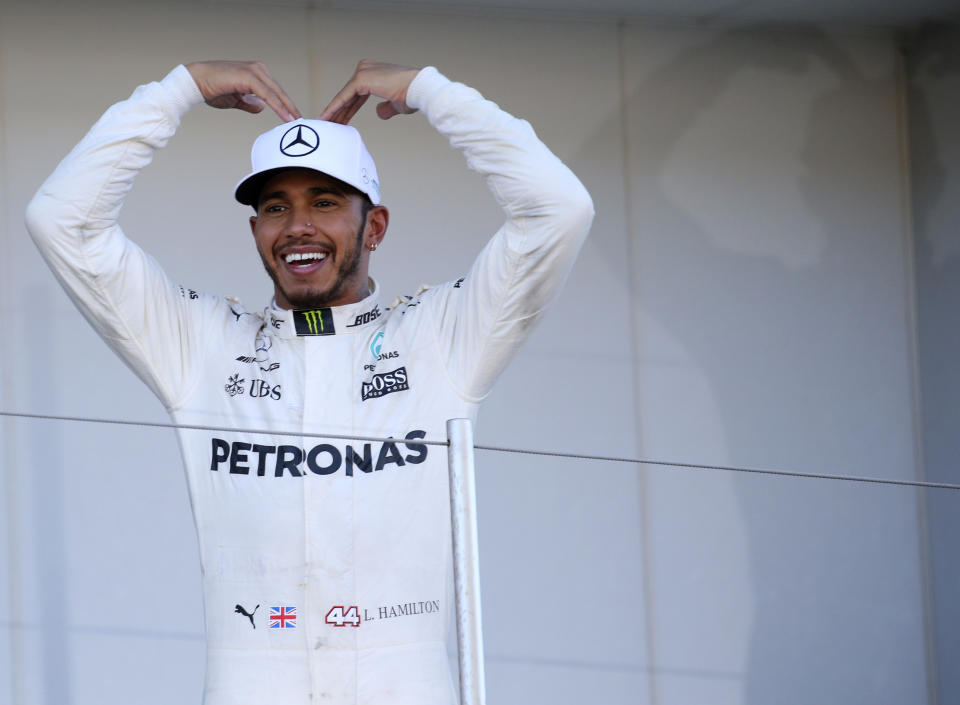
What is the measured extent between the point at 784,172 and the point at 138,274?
2135mm

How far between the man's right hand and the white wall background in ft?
4.01

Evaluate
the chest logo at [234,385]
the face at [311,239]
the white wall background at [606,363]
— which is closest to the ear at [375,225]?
the face at [311,239]

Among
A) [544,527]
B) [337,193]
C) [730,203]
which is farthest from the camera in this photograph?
[730,203]

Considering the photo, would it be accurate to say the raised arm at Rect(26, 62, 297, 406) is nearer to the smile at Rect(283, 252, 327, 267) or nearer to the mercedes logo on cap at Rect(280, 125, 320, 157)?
the mercedes logo on cap at Rect(280, 125, 320, 157)

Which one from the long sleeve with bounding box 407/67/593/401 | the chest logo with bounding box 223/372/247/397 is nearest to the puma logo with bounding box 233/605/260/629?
the chest logo with bounding box 223/372/247/397

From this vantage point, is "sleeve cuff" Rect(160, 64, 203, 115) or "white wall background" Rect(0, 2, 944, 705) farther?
"white wall background" Rect(0, 2, 944, 705)

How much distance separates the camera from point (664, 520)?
11.4 ft

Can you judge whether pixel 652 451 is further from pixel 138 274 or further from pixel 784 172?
pixel 138 274

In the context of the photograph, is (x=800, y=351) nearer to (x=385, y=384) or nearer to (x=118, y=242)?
(x=385, y=384)

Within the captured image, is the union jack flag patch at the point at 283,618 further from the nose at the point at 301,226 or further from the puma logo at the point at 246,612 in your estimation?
the nose at the point at 301,226

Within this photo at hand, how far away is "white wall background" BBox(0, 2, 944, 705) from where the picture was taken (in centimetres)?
310

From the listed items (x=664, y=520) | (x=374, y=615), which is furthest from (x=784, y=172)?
(x=374, y=615)

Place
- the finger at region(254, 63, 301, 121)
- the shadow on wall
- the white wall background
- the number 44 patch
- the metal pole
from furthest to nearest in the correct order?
1. the shadow on wall
2. the white wall background
3. the finger at region(254, 63, 301, 121)
4. the number 44 patch
5. the metal pole

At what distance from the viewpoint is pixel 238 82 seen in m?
2.00
